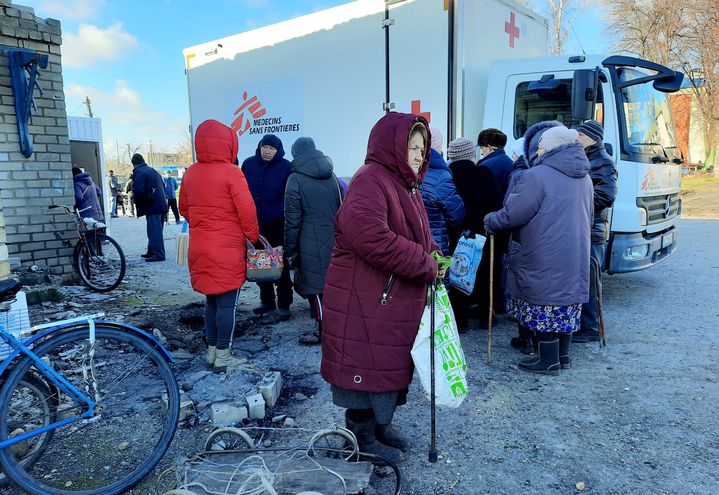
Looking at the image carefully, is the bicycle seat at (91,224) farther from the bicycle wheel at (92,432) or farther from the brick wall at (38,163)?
the bicycle wheel at (92,432)

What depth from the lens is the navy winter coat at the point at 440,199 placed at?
4004 millimetres

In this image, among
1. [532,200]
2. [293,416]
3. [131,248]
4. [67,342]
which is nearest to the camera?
[67,342]

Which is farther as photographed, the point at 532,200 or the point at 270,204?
the point at 270,204

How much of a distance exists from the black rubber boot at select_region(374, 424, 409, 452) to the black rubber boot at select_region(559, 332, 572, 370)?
67.9 inches

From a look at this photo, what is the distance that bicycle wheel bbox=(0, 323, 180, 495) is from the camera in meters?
2.29

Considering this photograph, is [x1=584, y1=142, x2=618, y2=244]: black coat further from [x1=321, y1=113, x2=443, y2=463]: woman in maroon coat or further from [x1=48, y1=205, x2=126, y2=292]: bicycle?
[x1=48, y1=205, x2=126, y2=292]: bicycle

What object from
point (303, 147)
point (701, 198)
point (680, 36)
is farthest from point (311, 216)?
point (680, 36)

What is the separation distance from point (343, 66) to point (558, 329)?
410cm

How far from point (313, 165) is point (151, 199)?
220 inches

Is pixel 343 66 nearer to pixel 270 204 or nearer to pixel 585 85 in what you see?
pixel 270 204

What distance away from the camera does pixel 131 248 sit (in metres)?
10.8

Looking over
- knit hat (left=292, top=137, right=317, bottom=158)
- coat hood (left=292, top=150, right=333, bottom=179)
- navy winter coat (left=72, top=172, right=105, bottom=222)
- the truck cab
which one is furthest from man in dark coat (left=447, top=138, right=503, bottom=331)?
navy winter coat (left=72, top=172, right=105, bottom=222)

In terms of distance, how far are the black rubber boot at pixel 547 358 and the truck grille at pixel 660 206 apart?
217 centimetres

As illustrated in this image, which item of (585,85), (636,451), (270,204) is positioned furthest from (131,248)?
(636,451)
